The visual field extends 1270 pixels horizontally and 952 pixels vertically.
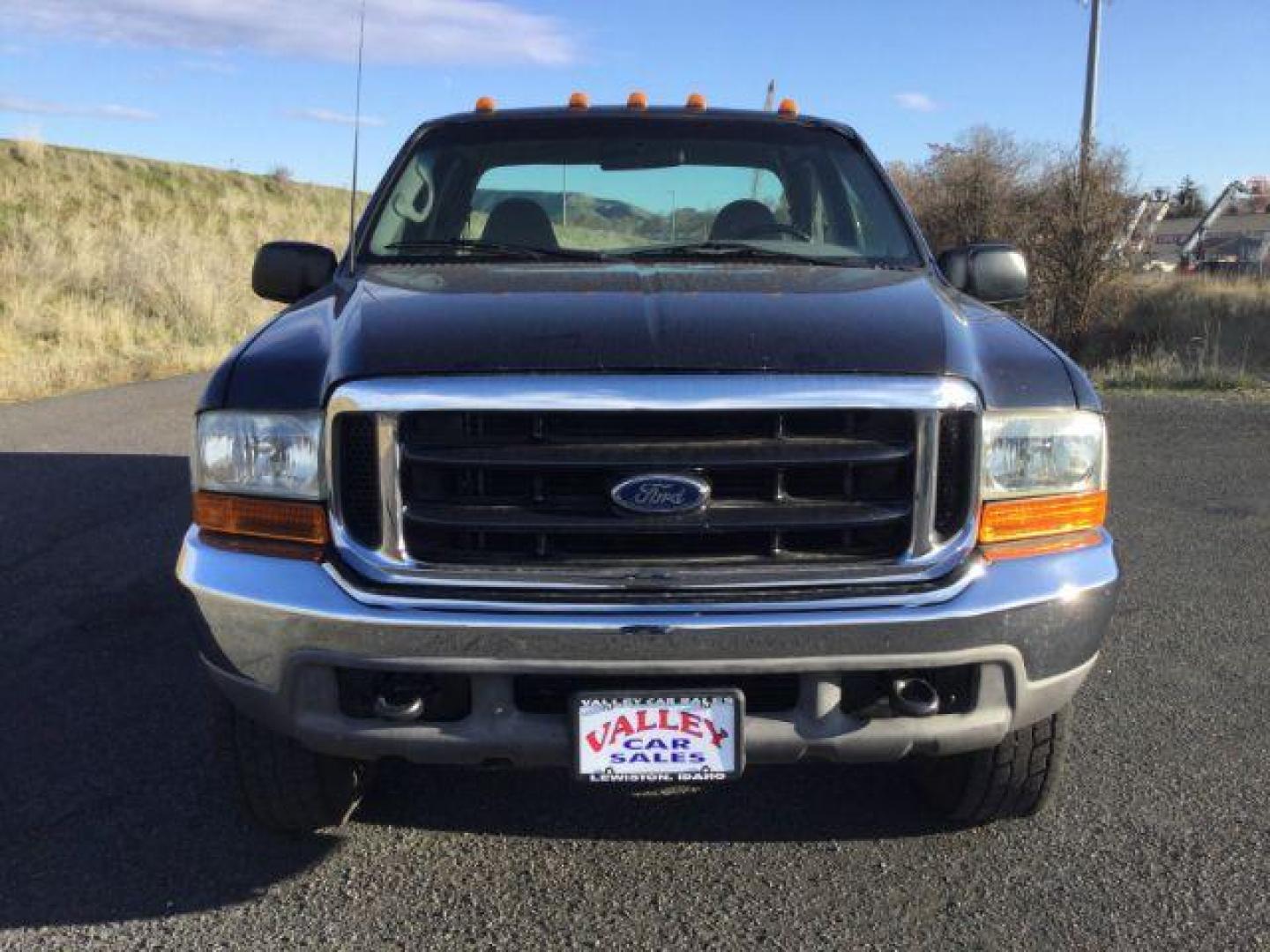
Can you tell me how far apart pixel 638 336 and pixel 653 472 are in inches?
11.8

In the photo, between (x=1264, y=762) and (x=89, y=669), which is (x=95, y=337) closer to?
(x=89, y=669)

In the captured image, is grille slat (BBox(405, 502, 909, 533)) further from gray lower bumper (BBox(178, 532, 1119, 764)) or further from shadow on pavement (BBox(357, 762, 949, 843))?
shadow on pavement (BBox(357, 762, 949, 843))

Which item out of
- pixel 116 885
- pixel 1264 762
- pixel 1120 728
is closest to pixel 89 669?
pixel 116 885

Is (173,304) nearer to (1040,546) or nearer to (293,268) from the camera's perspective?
(293,268)

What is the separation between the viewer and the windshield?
3949 mm

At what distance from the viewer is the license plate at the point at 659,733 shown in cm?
243

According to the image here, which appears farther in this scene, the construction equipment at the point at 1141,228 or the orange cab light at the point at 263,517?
the construction equipment at the point at 1141,228

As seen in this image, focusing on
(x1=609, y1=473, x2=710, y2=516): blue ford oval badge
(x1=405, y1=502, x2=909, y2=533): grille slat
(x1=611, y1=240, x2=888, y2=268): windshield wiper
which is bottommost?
(x1=405, y1=502, x2=909, y2=533): grille slat

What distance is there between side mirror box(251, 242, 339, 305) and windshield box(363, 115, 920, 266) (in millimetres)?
220

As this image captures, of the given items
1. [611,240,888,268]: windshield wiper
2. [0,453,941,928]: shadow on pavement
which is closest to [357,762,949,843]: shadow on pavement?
[0,453,941,928]: shadow on pavement

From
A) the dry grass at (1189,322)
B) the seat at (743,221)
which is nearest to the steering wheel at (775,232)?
the seat at (743,221)

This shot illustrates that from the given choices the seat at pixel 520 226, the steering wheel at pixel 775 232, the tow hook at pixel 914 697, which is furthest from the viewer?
the steering wheel at pixel 775 232

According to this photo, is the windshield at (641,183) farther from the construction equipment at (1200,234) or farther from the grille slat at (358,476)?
the construction equipment at (1200,234)

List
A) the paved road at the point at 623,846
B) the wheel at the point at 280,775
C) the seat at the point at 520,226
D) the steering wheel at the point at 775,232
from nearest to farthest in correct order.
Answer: the paved road at the point at 623,846
the wheel at the point at 280,775
the seat at the point at 520,226
the steering wheel at the point at 775,232
